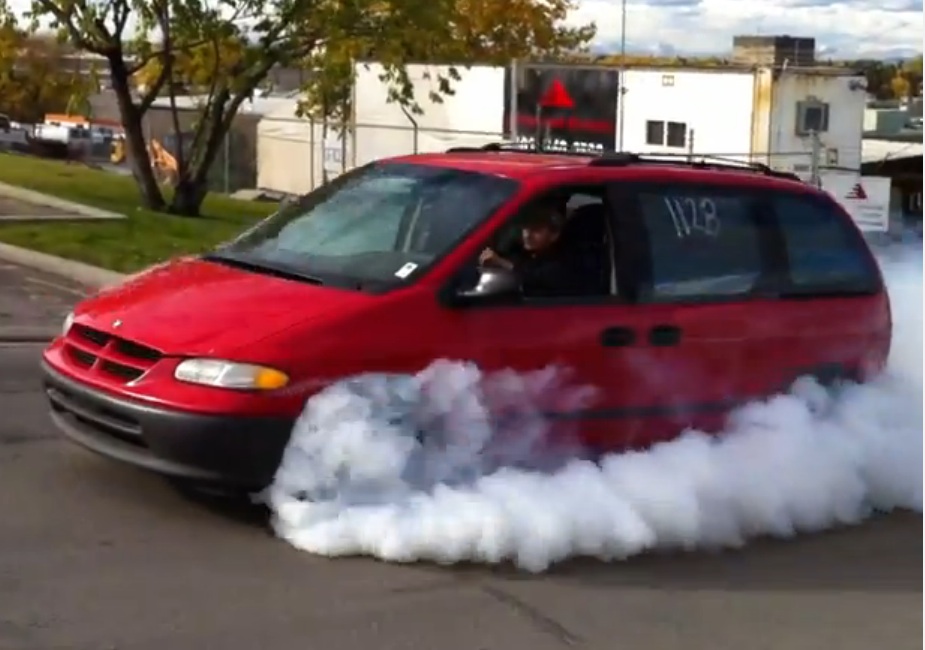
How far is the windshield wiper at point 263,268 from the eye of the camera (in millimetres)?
6639

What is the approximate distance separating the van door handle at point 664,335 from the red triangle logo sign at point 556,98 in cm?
2167

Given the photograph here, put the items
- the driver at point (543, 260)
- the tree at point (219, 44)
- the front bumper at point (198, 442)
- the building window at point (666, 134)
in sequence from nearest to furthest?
the front bumper at point (198, 442) → the driver at point (543, 260) → the tree at point (219, 44) → the building window at point (666, 134)

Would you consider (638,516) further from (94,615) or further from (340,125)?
(340,125)

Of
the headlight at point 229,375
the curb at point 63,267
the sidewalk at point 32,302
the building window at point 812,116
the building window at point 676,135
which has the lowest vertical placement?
the sidewalk at point 32,302

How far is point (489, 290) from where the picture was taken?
651cm

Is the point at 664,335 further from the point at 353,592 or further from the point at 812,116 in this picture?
the point at 812,116

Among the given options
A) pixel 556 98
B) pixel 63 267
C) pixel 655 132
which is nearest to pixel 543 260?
pixel 63 267

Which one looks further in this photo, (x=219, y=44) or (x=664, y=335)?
(x=219, y=44)

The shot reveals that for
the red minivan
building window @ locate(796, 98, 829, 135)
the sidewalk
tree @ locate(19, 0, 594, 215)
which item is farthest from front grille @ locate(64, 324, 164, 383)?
building window @ locate(796, 98, 829, 135)

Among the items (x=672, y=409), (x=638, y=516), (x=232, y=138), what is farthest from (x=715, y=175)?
(x=232, y=138)

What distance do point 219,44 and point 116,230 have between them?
601cm

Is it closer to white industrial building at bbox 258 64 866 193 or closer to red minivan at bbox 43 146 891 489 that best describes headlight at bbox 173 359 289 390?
red minivan at bbox 43 146 891 489

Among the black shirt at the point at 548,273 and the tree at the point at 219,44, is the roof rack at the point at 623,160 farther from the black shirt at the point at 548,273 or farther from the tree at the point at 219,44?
the tree at the point at 219,44

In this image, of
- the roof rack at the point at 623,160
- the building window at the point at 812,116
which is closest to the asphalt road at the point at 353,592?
the roof rack at the point at 623,160
